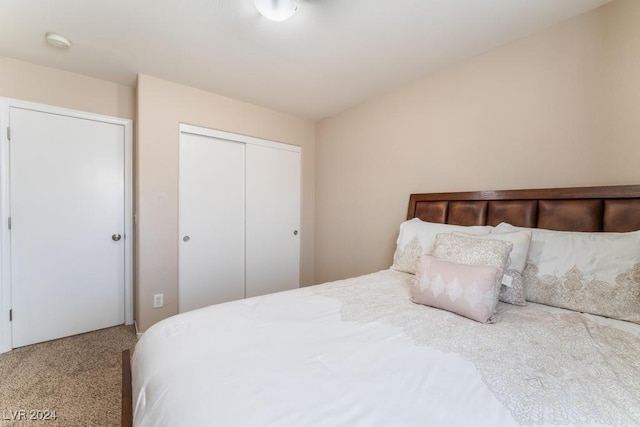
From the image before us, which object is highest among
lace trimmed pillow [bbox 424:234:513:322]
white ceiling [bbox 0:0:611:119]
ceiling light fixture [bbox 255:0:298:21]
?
white ceiling [bbox 0:0:611:119]

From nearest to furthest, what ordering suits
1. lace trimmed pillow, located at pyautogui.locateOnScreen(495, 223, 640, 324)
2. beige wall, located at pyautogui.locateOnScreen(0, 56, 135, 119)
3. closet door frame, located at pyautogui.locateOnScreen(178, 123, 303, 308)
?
lace trimmed pillow, located at pyautogui.locateOnScreen(495, 223, 640, 324) < beige wall, located at pyautogui.locateOnScreen(0, 56, 135, 119) < closet door frame, located at pyautogui.locateOnScreen(178, 123, 303, 308)

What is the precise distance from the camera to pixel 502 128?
1894 mm

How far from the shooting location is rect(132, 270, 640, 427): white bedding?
0.64m

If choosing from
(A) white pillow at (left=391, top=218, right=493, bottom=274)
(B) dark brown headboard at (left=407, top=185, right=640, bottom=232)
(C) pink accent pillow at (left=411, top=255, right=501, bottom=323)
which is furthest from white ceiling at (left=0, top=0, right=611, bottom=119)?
(C) pink accent pillow at (left=411, top=255, right=501, bottom=323)

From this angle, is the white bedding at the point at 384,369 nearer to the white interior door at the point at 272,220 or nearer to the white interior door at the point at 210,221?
the white interior door at the point at 210,221

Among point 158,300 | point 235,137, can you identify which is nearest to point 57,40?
point 235,137

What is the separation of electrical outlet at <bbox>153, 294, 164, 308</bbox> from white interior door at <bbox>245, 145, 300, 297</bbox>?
87 cm

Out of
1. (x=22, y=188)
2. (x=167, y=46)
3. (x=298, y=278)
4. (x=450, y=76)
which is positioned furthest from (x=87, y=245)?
(x=450, y=76)

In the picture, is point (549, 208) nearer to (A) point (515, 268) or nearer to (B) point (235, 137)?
(A) point (515, 268)

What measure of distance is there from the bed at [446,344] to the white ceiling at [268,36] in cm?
113

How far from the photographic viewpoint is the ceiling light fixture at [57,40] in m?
1.82

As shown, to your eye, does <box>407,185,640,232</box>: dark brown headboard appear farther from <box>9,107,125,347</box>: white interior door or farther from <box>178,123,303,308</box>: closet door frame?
<box>9,107,125,347</box>: white interior door

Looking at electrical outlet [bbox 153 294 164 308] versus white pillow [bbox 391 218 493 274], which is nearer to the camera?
white pillow [bbox 391 218 493 274]

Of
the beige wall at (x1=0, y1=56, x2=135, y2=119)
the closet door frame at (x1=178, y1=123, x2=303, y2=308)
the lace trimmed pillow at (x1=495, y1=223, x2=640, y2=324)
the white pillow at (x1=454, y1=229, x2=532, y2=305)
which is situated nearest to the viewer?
the lace trimmed pillow at (x1=495, y1=223, x2=640, y2=324)
